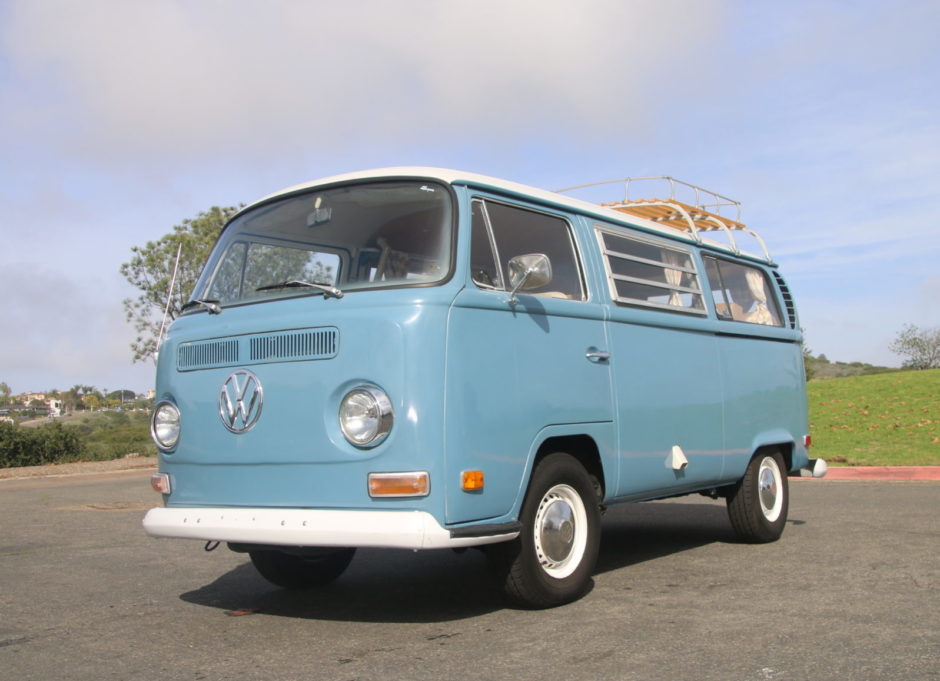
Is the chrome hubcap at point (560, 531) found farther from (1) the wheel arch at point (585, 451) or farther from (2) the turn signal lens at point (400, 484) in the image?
(2) the turn signal lens at point (400, 484)

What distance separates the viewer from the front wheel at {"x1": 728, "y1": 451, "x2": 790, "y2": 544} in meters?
7.66

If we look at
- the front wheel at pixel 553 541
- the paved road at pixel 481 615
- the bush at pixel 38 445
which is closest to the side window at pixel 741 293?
the paved road at pixel 481 615

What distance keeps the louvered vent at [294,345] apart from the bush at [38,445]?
1738 cm

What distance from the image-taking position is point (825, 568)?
6.39 metres

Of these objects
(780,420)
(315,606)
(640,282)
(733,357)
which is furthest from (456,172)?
(780,420)

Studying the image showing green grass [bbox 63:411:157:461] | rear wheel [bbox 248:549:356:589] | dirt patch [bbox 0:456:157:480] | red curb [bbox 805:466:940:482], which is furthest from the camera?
green grass [bbox 63:411:157:461]

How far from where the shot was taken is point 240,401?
5.11 meters

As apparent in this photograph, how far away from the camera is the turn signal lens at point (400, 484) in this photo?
4543 millimetres

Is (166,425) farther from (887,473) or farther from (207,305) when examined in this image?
(887,473)

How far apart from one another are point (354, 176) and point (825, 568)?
13.0ft

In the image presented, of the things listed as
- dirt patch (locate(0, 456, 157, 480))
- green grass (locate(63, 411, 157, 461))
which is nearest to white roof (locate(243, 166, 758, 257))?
green grass (locate(63, 411, 157, 461))

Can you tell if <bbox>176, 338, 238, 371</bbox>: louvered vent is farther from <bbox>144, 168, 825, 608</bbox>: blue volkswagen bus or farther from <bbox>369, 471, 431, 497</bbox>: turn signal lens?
<bbox>369, 471, 431, 497</bbox>: turn signal lens

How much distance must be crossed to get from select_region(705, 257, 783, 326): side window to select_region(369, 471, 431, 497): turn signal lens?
3834 mm

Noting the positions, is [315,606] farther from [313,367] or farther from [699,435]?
[699,435]
